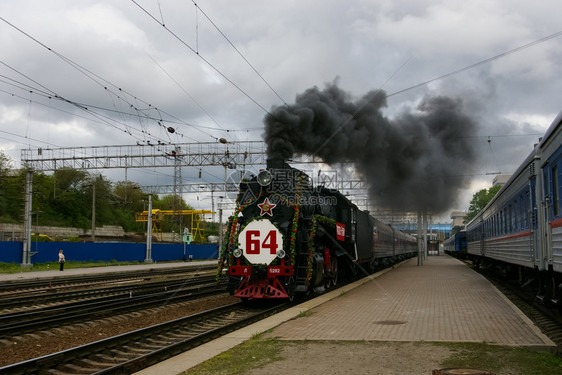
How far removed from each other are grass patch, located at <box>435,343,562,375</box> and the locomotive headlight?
6.51m

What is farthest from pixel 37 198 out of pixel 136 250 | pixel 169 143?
pixel 169 143

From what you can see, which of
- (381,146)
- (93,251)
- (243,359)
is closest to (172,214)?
(93,251)

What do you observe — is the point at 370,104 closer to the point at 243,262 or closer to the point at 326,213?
the point at 326,213

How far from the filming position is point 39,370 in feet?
19.9

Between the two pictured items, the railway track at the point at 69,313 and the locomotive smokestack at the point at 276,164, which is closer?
the railway track at the point at 69,313

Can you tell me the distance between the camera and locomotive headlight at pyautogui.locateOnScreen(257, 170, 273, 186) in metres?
12.0

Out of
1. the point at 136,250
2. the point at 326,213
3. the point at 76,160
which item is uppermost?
the point at 76,160

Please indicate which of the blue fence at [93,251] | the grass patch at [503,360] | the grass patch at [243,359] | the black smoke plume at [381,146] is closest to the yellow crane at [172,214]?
the blue fence at [93,251]

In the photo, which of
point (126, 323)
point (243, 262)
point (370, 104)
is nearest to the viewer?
point (126, 323)

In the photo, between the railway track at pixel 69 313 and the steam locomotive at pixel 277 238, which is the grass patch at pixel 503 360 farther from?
the railway track at pixel 69 313

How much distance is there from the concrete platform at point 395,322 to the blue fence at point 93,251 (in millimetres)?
23648

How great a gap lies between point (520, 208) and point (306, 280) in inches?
224

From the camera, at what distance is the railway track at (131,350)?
238 inches

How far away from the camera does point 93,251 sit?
121 feet
